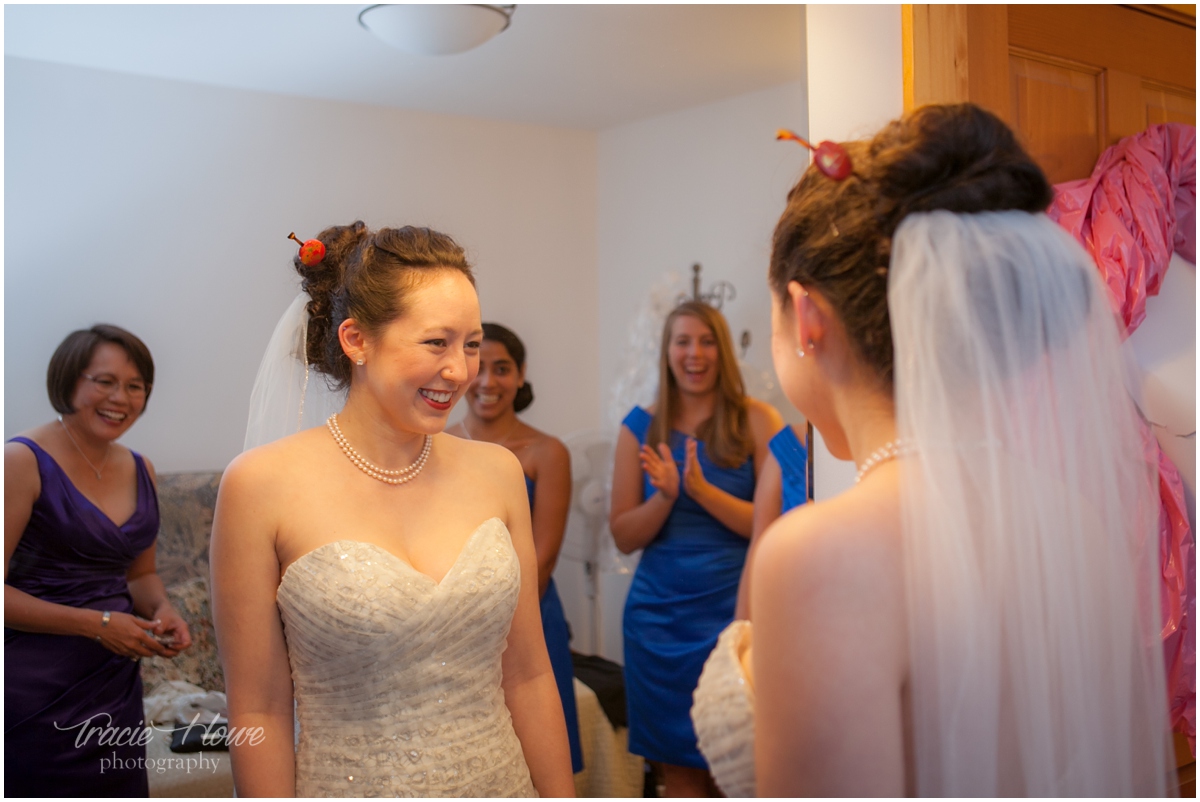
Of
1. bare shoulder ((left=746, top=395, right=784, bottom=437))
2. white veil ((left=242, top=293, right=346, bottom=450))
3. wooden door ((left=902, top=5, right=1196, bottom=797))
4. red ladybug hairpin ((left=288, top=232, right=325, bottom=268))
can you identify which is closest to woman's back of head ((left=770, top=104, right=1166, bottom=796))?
red ladybug hairpin ((left=288, top=232, right=325, bottom=268))

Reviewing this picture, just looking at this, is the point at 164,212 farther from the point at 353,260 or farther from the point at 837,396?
the point at 837,396

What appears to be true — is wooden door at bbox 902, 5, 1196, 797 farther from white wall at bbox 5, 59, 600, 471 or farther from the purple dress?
the purple dress

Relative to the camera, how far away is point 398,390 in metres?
1.39

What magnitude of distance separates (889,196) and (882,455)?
259mm

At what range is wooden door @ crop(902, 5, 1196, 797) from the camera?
1.89 metres

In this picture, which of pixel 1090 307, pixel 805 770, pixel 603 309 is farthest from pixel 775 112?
pixel 805 770

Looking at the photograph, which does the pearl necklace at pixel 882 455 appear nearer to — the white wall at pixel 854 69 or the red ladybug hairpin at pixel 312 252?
the red ladybug hairpin at pixel 312 252

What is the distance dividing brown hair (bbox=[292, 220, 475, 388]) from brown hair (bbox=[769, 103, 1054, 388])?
0.65 metres

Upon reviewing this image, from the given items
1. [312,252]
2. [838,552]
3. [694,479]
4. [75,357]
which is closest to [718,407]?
[694,479]

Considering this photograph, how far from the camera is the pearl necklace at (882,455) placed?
934 millimetres

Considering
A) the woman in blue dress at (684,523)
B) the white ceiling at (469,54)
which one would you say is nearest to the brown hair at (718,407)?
the woman in blue dress at (684,523)

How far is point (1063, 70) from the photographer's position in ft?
6.75

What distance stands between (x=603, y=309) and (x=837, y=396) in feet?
8.67

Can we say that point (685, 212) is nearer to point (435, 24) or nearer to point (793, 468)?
point (435, 24)
